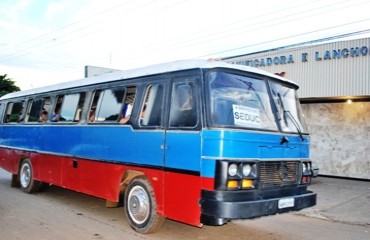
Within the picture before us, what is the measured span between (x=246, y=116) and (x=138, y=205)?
240 cm

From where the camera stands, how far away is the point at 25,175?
11.2m

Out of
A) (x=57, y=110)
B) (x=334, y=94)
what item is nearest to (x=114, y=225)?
(x=57, y=110)

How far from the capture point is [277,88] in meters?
6.81

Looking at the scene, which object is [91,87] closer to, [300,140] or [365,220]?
[300,140]

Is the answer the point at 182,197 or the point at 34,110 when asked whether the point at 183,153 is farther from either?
the point at 34,110

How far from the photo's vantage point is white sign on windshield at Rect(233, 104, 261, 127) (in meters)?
5.89

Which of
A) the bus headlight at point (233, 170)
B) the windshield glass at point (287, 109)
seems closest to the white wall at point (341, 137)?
the windshield glass at point (287, 109)

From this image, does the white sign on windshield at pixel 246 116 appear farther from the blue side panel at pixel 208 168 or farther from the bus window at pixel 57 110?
the bus window at pixel 57 110

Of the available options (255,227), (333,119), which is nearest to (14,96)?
(255,227)

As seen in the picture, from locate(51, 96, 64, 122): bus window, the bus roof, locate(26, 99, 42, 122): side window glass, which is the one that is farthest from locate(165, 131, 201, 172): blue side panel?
locate(26, 99, 42, 122): side window glass

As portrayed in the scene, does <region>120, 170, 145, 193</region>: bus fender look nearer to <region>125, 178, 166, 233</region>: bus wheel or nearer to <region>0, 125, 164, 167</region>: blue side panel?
<region>125, 178, 166, 233</region>: bus wheel

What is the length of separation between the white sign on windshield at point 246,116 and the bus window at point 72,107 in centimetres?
413

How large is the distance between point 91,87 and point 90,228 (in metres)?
2.96

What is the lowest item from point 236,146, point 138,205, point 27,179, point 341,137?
point 27,179
